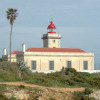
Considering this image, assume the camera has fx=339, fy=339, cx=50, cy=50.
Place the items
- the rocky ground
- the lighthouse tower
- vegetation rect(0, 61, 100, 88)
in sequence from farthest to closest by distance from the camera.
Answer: the lighthouse tower < vegetation rect(0, 61, 100, 88) < the rocky ground

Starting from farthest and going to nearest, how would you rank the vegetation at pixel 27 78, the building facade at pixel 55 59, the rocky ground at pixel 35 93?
the building facade at pixel 55 59
the vegetation at pixel 27 78
the rocky ground at pixel 35 93

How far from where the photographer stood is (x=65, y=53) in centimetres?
4556

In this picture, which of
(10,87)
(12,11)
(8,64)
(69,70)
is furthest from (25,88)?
(12,11)

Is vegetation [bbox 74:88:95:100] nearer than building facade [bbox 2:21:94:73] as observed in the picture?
Yes

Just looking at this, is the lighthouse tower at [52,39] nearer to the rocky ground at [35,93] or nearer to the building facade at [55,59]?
the building facade at [55,59]

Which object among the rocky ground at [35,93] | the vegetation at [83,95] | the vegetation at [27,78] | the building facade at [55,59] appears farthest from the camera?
the building facade at [55,59]

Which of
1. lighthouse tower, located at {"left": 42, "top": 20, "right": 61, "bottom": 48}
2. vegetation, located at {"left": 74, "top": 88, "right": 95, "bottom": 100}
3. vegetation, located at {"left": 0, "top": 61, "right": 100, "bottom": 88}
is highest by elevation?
lighthouse tower, located at {"left": 42, "top": 20, "right": 61, "bottom": 48}

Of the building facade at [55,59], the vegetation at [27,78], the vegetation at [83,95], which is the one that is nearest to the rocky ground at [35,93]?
the vegetation at [83,95]

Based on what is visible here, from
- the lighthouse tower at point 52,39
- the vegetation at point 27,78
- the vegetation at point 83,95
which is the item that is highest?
the lighthouse tower at point 52,39

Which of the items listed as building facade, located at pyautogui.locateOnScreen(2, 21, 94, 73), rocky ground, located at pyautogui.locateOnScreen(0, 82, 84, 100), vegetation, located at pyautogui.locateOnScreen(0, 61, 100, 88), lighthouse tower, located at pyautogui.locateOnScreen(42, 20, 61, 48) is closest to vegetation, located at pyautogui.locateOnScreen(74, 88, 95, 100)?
rocky ground, located at pyautogui.locateOnScreen(0, 82, 84, 100)

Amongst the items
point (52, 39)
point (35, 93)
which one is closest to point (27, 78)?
point (35, 93)

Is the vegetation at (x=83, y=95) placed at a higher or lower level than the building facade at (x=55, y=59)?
lower

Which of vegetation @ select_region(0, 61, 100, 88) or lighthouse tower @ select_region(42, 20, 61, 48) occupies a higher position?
lighthouse tower @ select_region(42, 20, 61, 48)

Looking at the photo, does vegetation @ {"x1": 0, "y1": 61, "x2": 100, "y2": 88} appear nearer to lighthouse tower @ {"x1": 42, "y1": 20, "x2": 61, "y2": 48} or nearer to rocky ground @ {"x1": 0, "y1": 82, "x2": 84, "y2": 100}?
rocky ground @ {"x1": 0, "y1": 82, "x2": 84, "y2": 100}
